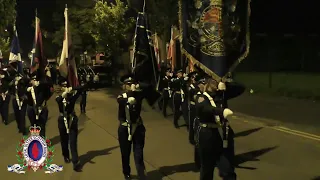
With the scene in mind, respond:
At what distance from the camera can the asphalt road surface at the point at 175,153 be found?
7.79 meters

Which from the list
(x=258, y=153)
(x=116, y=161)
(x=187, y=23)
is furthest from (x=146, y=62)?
(x=258, y=153)

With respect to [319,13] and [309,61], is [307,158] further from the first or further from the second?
[309,61]

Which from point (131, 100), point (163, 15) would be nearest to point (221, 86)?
point (131, 100)

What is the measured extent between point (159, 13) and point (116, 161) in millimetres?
16045

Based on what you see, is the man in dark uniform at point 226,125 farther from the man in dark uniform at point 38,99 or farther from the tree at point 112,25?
the tree at point 112,25

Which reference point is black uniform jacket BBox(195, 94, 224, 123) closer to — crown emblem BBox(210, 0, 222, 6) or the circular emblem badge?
crown emblem BBox(210, 0, 222, 6)

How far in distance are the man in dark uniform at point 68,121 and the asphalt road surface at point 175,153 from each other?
294mm

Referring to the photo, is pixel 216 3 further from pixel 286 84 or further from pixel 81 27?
pixel 81 27

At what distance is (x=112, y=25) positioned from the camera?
1367 inches

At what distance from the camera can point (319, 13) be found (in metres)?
29.3

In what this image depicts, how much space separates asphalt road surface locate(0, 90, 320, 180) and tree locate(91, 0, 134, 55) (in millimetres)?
21133

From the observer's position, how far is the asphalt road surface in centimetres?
779

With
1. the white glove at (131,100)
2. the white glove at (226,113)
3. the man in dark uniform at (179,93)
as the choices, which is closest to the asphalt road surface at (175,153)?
the man in dark uniform at (179,93)

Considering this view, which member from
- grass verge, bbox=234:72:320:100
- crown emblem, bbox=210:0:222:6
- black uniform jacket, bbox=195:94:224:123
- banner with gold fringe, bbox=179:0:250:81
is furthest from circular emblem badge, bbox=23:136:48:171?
grass verge, bbox=234:72:320:100
